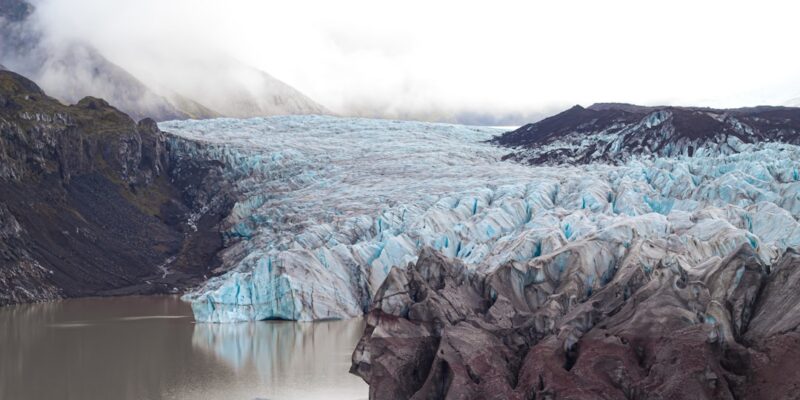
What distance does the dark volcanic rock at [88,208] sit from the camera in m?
59.3

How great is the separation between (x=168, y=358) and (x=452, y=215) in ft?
82.2

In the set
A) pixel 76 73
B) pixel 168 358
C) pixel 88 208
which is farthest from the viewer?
pixel 76 73

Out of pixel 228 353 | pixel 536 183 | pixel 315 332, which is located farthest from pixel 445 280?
pixel 536 183

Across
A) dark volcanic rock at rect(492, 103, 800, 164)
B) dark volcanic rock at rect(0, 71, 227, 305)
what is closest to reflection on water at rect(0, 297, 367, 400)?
dark volcanic rock at rect(0, 71, 227, 305)

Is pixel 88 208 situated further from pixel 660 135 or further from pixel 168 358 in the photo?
pixel 660 135

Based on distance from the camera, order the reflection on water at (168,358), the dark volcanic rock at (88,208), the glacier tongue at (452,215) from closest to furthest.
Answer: the reflection on water at (168,358) < the glacier tongue at (452,215) < the dark volcanic rock at (88,208)

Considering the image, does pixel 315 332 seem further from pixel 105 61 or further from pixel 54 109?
pixel 105 61

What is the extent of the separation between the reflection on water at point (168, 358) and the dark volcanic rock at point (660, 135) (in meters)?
40.8

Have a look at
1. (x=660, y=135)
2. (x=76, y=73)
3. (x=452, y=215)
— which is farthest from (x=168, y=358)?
(x=76, y=73)

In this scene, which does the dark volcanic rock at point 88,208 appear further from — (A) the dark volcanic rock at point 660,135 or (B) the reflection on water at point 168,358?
(A) the dark volcanic rock at point 660,135

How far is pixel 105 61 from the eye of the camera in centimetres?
17150

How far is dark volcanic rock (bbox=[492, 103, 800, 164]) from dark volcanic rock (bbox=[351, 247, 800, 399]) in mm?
49699

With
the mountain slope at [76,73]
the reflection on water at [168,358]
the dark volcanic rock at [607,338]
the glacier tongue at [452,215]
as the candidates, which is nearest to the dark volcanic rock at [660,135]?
the glacier tongue at [452,215]

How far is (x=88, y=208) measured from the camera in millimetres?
70938
